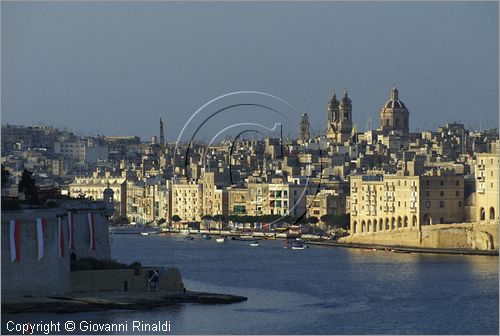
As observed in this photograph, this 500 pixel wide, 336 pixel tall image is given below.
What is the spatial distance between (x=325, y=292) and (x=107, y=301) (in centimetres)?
731

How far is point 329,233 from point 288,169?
680 inches

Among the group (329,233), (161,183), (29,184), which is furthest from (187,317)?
(161,183)

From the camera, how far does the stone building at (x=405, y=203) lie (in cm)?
6825

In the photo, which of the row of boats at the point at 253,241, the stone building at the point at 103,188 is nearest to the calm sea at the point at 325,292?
the row of boats at the point at 253,241

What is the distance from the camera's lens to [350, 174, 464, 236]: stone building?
68.2m

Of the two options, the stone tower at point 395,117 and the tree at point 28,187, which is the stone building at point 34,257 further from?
the stone tower at point 395,117

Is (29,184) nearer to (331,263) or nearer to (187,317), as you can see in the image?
(187,317)

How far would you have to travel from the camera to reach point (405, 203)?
69.6 meters

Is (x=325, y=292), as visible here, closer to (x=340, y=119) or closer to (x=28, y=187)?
(x=28, y=187)

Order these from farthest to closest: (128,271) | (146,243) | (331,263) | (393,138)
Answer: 1. (393,138)
2. (146,243)
3. (331,263)
4. (128,271)

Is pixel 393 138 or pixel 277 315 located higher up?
pixel 393 138

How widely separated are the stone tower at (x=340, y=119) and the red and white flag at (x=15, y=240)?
Answer: 244 ft

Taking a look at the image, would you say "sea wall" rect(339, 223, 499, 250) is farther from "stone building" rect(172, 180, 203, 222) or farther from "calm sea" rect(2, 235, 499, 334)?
"stone building" rect(172, 180, 203, 222)

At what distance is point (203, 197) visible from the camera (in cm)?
8775
